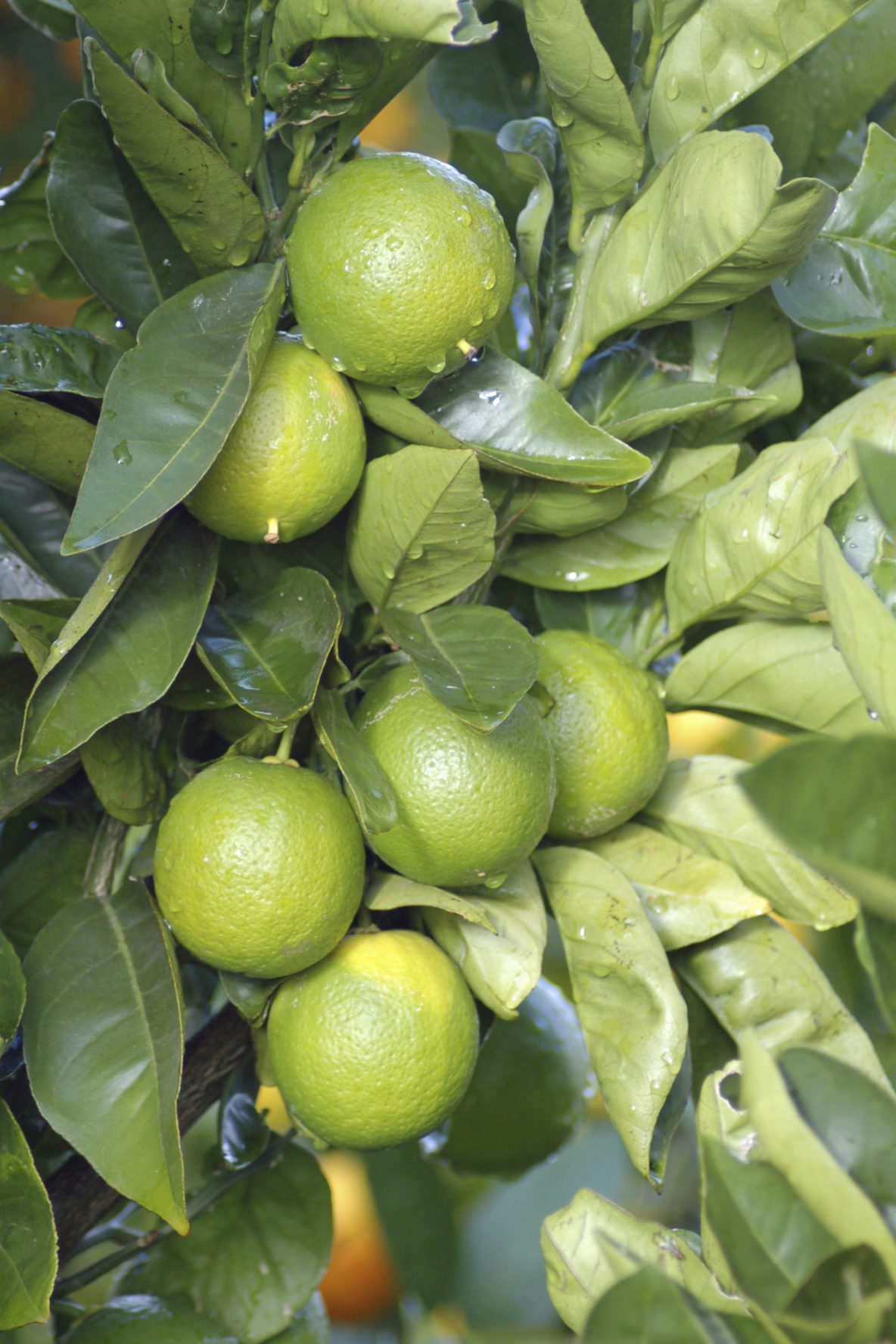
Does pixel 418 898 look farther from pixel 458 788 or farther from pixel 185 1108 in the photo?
pixel 185 1108

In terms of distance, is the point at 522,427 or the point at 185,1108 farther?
the point at 185,1108

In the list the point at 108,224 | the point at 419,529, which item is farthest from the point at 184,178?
the point at 419,529

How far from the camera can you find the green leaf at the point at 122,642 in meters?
0.46

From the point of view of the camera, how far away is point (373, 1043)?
1.67ft

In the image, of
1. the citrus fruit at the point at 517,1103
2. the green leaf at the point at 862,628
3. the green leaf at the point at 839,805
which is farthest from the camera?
A: the citrus fruit at the point at 517,1103

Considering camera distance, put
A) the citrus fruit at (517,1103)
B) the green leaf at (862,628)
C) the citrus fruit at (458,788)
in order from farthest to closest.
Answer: the citrus fruit at (517,1103)
the citrus fruit at (458,788)
the green leaf at (862,628)

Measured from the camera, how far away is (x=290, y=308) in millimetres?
540

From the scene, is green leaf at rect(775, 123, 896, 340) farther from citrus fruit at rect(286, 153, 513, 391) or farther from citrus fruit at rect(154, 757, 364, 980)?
citrus fruit at rect(154, 757, 364, 980)

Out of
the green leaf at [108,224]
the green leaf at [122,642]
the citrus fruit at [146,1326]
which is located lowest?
the citrus fruit at [146,1326]

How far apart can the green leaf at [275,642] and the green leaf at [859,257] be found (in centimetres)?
31

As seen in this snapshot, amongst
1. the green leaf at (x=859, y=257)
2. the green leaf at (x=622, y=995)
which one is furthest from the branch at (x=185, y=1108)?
the green leaf at (x=859, y=257)

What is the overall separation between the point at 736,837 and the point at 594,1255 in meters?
0.24

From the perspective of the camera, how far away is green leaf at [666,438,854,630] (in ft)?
1.76

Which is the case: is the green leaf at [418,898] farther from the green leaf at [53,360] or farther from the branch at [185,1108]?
the green leaf at [53,360]
